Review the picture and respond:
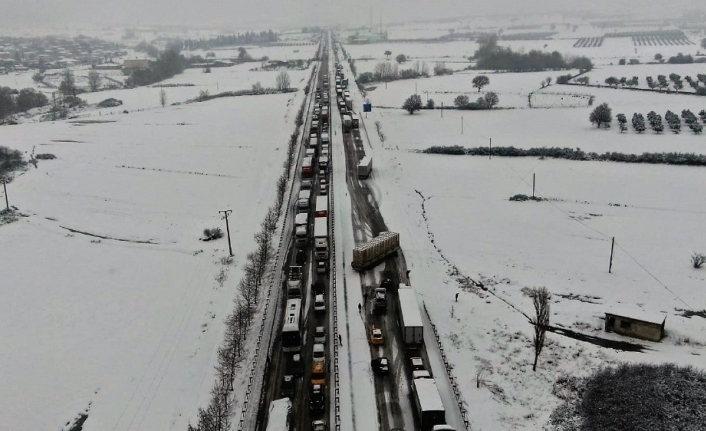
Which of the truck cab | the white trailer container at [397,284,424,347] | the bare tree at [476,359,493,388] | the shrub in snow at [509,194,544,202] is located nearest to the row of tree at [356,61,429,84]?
the shrub in snow at [509,194,544,202]

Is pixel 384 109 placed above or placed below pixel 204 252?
above

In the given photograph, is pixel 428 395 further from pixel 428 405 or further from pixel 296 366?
pixel 296 366

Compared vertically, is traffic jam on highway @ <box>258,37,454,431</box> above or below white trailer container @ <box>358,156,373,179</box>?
below

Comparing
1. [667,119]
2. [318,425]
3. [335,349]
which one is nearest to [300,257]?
[335,349]

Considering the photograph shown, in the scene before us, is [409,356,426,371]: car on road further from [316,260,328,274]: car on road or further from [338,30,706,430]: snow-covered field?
[316,260,328,274]: car on road

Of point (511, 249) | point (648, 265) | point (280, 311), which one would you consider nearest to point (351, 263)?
point (280, 311)

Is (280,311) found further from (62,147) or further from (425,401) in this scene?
(62,147)
